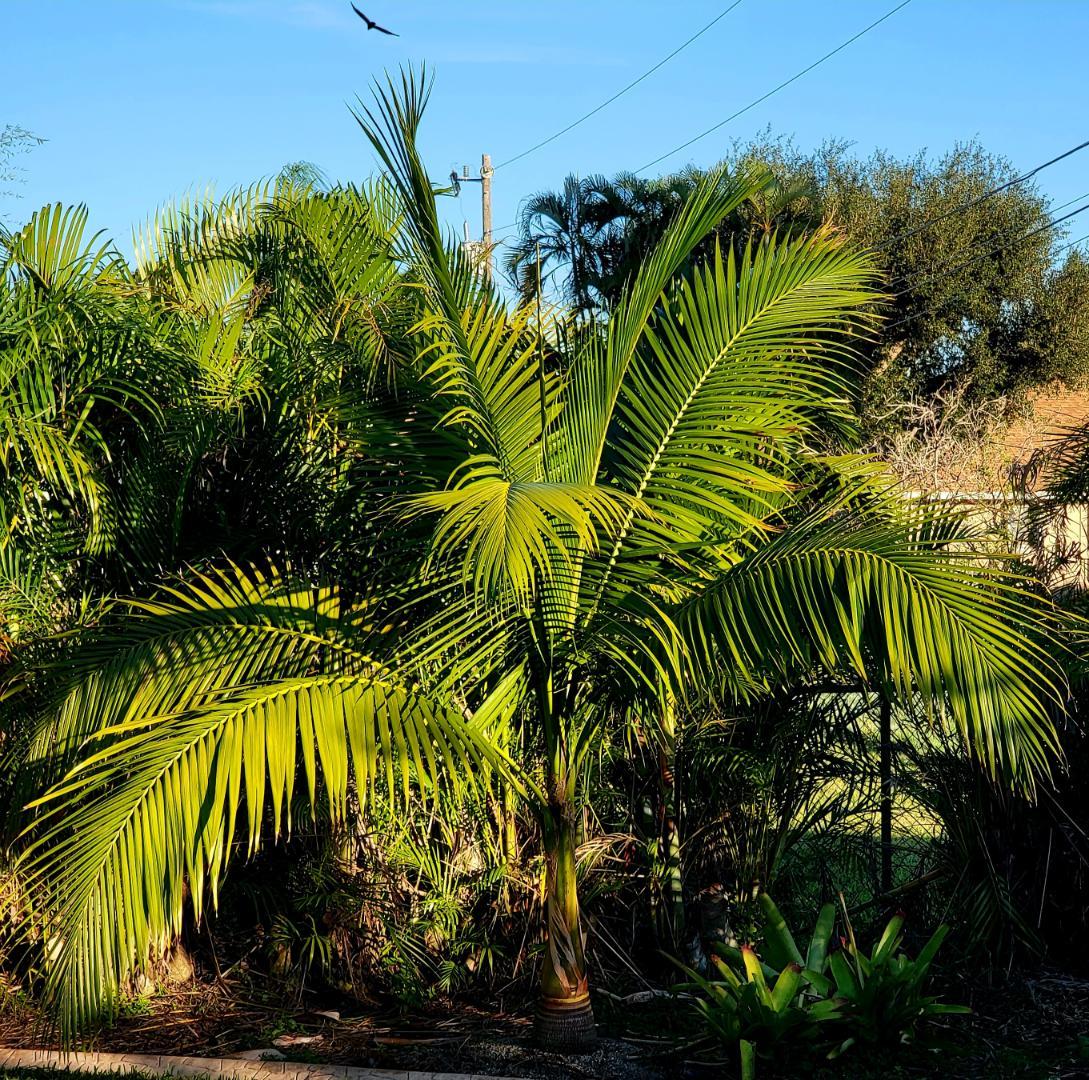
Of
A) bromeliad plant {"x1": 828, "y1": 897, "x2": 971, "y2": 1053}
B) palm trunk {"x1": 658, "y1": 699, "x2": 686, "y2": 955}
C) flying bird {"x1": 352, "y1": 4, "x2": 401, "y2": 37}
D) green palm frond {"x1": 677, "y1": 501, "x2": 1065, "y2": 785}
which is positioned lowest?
bromeliad plant {"x1": 828, "y1": 897, "x2": 971, "y2": 1053}

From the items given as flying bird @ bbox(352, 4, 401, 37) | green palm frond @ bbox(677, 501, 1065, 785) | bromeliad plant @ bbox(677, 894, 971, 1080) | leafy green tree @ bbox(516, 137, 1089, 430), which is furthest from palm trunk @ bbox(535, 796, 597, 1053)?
leafy green tree @ bbox(516, 137, 1089, 430)

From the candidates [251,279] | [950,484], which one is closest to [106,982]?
[251,279]

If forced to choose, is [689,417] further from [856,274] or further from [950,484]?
[950,484]

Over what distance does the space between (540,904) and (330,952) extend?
1.12 metres

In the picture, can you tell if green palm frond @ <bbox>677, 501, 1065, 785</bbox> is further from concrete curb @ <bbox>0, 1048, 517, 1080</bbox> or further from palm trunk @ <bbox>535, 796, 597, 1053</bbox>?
concrete curb @ <bbox>0, 1048, 517, 1080</bbox>

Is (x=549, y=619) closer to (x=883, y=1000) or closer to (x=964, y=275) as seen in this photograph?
(x=883, y=1000)

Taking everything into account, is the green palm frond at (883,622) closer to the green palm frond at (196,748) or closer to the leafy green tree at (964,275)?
the green palm frond at (196,748)

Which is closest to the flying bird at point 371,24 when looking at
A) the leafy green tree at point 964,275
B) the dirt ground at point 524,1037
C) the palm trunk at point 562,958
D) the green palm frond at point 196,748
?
the green palm frond at point 196,748

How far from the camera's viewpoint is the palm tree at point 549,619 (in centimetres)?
430

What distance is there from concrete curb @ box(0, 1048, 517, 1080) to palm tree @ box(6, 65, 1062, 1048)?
0.64 m

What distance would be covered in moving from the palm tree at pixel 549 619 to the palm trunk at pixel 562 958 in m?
0.01

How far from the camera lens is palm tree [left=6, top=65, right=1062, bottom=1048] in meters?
4.30

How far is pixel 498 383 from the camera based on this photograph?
504 centimetres

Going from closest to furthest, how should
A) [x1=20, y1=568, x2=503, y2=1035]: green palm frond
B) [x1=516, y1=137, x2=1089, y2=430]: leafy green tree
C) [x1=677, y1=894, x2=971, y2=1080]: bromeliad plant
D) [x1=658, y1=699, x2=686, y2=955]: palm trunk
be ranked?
[x1=20, y1=568, x2=503, y2=1035]: green palm frond, [x1=677, y1=894, x2=971, y2=1080]: bromeliad plant, [x1=658, y1=699, x2=686, y2=955]: palm trunk, [x1=516, y1=137, x2=1089, y2=430]: leafy green tree
